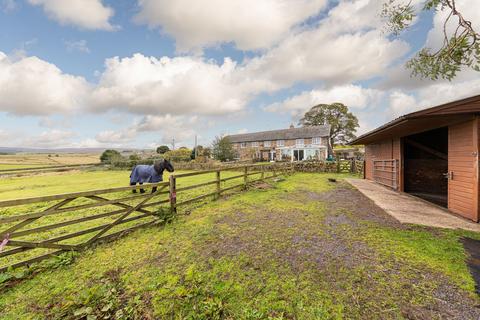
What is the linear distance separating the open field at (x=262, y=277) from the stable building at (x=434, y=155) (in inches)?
81.8

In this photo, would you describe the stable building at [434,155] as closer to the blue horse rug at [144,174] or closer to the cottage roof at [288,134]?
the blue horse rug at [144,174]

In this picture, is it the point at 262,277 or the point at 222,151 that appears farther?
the point at 222,151

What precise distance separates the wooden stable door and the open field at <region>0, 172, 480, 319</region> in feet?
5.28

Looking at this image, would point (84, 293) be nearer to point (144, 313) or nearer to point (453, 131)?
point (144, 313)

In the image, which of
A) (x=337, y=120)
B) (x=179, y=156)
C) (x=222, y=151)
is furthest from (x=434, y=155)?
(x=337, y=120)

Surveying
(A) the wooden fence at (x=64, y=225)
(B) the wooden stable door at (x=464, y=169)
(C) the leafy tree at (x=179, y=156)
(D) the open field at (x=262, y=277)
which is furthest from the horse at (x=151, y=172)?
(C) the leafy tree at (x=179, y=156)

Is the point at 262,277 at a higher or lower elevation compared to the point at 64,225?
lower

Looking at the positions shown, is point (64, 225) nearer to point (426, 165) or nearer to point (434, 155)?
point (426, 165)

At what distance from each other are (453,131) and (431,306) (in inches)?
238

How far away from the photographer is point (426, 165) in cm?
944

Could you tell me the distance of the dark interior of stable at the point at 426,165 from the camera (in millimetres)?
8984

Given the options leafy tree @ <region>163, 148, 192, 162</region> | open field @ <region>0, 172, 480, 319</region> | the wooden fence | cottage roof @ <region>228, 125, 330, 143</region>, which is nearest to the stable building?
open field @ <region>0, 172, 480, 319</region>

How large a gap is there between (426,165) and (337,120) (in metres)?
38.4

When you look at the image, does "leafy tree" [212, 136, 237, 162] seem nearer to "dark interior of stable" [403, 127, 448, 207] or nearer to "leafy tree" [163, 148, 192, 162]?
"leafy tree" [163, 148, 192, 162]
